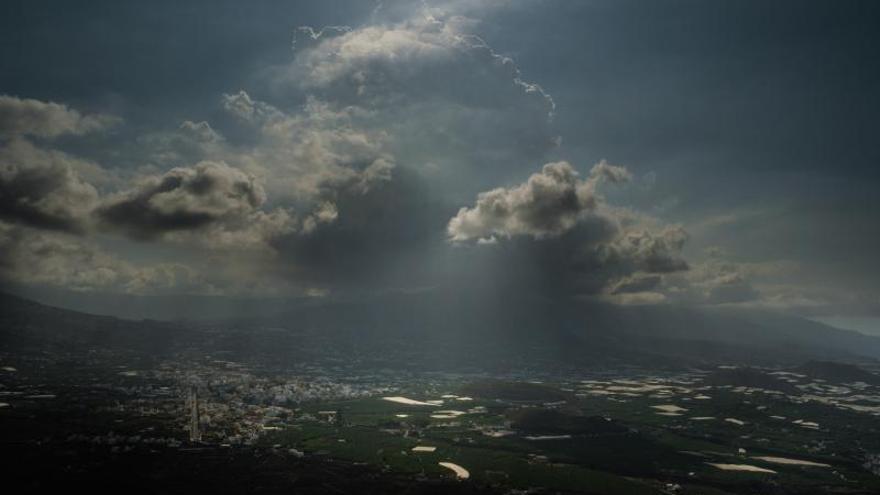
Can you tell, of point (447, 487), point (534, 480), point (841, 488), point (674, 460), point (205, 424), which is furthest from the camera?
point (205, 424)

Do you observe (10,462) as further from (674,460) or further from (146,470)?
(674,460)

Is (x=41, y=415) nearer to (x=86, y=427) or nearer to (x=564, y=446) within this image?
(x=86, y=427)

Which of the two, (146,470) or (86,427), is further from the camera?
(86,427)

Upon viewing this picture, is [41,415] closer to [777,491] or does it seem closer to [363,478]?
[363,478]

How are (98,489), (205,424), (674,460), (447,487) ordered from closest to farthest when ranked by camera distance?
(98,489) < (447,487) < (674,460) < (205,424)

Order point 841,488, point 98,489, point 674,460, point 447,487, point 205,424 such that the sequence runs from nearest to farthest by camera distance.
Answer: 1. point 98,489
2. point 447,487
3. point 841,488
4. point 674,460
5. point 205,424

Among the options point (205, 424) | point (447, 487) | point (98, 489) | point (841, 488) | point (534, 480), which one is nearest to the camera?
point (98, 489)

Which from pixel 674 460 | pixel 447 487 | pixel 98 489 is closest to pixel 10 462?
pixel 98 489

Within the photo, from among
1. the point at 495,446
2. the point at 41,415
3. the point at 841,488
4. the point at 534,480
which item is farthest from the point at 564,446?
the point at 41,415

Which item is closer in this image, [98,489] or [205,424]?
[98,489]
